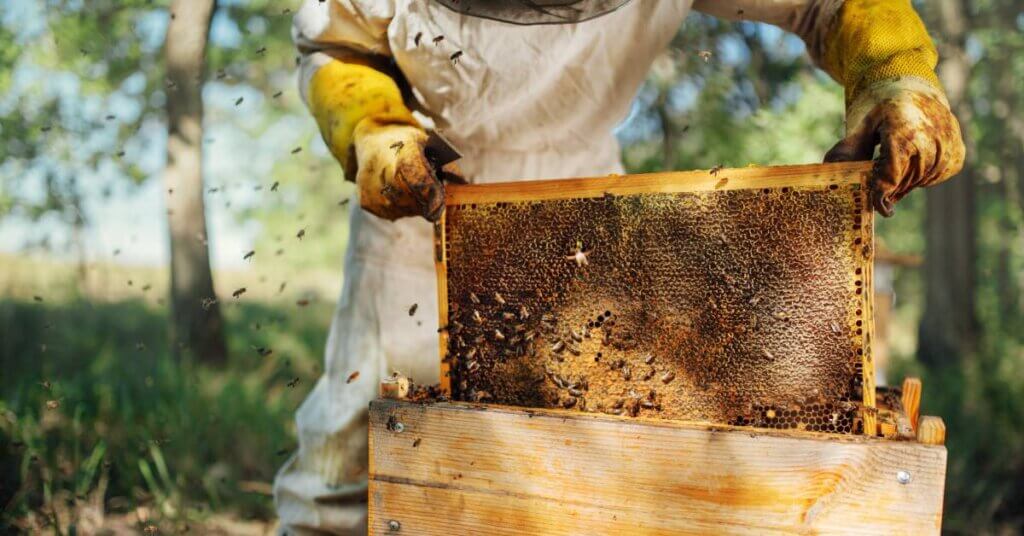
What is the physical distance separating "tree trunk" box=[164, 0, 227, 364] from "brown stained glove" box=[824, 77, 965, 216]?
4844mm

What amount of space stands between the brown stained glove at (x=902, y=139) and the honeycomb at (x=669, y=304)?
0.24 ft

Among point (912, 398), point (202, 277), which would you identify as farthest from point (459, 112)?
point (202, 277)

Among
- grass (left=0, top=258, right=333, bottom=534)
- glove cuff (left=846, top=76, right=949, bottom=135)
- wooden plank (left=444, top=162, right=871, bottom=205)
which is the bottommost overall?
grass (left=0, top=258, right=333, bottom=534)

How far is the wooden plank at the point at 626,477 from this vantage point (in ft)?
4.23

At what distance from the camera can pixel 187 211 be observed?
5.91 metres

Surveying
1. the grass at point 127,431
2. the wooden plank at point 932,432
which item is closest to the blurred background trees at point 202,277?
the grass at point 127,431

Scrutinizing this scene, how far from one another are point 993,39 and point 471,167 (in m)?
6.61

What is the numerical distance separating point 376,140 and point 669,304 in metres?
0.77

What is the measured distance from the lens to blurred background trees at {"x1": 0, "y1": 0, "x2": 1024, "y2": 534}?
140 inches

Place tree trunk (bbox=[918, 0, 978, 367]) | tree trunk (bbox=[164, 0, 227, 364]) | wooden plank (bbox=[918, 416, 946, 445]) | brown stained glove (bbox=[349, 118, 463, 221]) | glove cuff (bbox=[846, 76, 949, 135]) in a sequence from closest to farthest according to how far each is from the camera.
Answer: wooden plank (bbox=[918, 416, 946, 445]) < glove cuff (bbox=[846, 76, 949, 135]) < brown stained glove (bbox=[349, 118, 463, 221]) < tree trunk (bbox=[164, 0, 227, 364]) < tree trunk (bbox=[918, 0, 978, 367])

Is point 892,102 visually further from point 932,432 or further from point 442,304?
point 442,304

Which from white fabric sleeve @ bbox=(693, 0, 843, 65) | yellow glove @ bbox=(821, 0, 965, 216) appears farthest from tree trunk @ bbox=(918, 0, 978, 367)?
yellow glove @ bbox=(821, 0, 965, 216)

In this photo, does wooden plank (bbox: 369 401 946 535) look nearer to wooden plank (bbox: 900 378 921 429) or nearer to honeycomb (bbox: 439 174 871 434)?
honeycomb (bbox: 439 174 871 434)

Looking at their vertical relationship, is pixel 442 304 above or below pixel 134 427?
above
